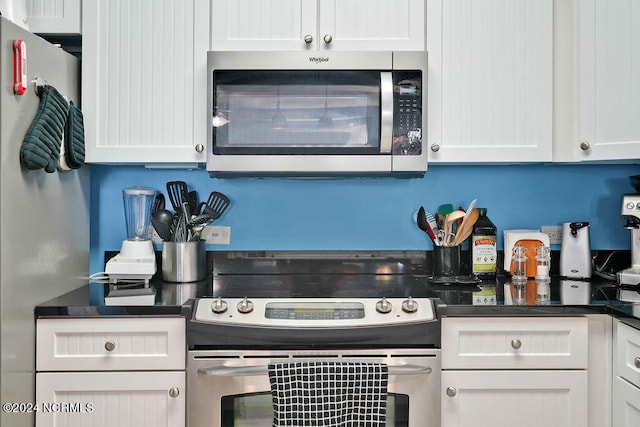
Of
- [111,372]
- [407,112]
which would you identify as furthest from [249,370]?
[407,112]

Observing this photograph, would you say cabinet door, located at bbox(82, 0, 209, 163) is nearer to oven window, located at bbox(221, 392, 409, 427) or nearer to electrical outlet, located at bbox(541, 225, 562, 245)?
oven window, located at bbox(221, 392, 409, 427)

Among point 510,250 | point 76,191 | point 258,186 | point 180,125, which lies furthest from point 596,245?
point 76,191

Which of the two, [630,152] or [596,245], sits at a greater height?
[630,152]

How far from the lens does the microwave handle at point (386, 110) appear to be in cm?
206

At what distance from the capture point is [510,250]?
237 centimetres

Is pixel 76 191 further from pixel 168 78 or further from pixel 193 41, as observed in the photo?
pixel 193 41

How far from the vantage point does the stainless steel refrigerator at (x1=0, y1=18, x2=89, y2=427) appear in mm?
1617

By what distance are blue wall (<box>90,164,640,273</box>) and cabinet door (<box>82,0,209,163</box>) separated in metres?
0.35

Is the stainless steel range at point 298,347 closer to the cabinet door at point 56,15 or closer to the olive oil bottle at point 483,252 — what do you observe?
the olive oil bottle at point 483,252

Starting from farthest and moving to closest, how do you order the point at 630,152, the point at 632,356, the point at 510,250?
the point at 510,250 → the point at 630,152 → the point at 632,356

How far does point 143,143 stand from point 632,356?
176 centimetres

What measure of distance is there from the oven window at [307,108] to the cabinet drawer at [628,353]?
0.97m

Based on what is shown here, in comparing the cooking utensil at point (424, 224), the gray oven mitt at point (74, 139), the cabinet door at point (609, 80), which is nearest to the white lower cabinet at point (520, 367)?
the cooking utensil at point (424, 224)

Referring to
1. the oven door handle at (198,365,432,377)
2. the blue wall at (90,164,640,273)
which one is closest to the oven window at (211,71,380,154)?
the blue wall at (90,164,640,273)
